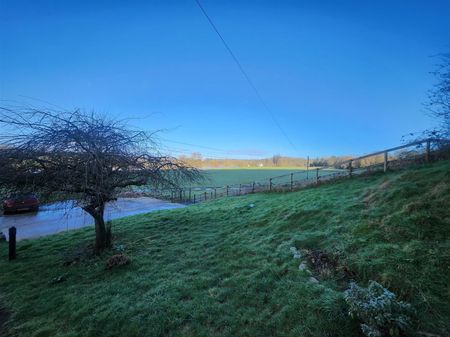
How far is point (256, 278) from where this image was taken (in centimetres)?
418

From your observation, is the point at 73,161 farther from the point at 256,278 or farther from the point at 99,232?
the point at 256,278

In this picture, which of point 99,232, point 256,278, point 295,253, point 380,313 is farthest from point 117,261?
point 380,313

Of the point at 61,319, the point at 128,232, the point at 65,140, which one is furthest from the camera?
the point at 128,232

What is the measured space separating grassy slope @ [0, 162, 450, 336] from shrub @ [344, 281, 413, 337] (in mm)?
224

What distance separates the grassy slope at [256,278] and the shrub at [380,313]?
0.22m

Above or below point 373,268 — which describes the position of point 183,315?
below

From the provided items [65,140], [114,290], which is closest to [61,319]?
[114,290]

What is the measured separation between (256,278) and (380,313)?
208 centimetres

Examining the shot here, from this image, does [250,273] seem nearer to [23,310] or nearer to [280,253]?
[280,253]

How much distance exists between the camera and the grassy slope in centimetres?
304

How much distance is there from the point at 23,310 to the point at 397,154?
14.3 metres

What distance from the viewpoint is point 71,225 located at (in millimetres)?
12641

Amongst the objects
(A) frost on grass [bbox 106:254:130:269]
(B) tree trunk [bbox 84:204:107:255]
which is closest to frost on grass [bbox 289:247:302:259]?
(A) frost on grass [bbox 106:254:130:269]

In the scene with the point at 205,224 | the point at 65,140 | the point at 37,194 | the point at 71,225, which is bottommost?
the point at 71,225
